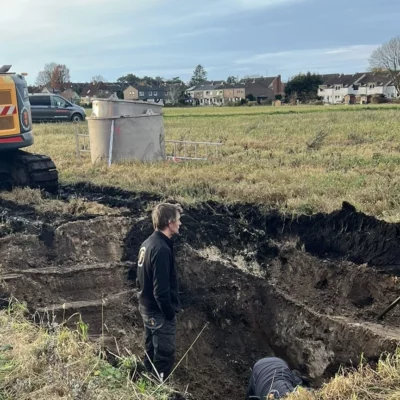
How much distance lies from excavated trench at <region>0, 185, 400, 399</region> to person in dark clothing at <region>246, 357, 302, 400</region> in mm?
1265

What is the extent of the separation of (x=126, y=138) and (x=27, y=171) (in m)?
3.83

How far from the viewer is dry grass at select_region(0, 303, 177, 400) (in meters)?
3.52

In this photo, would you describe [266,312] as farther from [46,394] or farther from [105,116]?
[105,116]

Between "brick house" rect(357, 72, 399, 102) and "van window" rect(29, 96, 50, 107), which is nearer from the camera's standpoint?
"van window" rect(29, 96, 50, 107)

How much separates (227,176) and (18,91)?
4.44 metres

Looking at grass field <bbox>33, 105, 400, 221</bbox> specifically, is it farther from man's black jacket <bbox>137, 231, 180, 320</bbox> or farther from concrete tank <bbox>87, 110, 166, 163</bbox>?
man's black jacket <bbox>137, 231, 180, 320</bbox>

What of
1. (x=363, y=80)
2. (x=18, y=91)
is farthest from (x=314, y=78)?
(x=18, y=91)

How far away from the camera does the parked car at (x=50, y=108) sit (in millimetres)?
30125

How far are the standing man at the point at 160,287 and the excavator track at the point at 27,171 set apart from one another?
21.6ft

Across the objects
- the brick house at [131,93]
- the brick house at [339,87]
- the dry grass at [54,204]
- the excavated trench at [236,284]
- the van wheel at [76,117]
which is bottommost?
the excavated trench at [236,284]

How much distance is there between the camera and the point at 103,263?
725 centimetres

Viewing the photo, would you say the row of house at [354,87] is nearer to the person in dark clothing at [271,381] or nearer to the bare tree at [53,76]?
the bare tree at [53,76]

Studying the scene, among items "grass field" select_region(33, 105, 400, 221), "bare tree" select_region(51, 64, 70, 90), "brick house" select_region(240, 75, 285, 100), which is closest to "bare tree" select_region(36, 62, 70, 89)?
"bare tree" select_region(51, 64, 70, 90)

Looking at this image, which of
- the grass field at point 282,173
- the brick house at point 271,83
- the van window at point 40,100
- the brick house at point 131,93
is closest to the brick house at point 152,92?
the brick house at point 131,93
